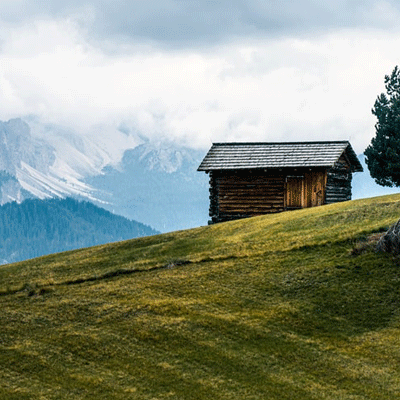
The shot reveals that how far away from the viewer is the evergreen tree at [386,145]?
60.3 meters

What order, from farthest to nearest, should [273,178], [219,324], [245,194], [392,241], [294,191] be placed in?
[245,194]
[273,178]
[294,191]
[392,241]
[219,324]

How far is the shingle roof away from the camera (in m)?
48.3

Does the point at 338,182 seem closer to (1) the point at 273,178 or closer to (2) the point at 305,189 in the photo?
(2) the point at 305,189

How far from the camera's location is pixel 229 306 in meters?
21.0

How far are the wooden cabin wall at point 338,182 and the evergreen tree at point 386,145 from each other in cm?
797

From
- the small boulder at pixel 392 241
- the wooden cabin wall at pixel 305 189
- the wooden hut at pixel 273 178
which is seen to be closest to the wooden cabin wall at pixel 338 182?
the wooden hut at pixel 273 178

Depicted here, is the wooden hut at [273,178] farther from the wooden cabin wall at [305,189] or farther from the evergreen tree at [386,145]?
the evergreen tree at [386,145]

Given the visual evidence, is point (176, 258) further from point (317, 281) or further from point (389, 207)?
point (389, 207)

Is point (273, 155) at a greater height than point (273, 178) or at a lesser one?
greater

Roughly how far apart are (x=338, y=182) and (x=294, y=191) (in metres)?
4.61

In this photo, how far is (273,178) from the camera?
4844 centimetres

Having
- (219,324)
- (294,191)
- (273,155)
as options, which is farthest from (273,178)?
(219,324)

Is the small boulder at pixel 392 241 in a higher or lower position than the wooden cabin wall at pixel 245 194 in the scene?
lower

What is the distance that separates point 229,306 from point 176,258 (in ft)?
25.0
